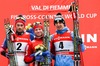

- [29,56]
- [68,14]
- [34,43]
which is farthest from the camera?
[68,14]

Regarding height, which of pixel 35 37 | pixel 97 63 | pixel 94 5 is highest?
pixel 94 5

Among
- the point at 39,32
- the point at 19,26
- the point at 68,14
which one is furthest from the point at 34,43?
the point at 68,14

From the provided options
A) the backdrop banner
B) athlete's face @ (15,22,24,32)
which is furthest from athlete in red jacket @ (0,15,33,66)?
the backdrop banner

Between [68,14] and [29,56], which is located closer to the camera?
[29,56]

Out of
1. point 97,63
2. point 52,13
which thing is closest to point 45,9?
point 52,13

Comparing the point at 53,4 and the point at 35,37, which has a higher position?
the point at 53,4

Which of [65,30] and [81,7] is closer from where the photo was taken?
[65,30]

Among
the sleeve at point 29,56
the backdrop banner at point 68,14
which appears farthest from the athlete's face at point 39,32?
the backdrop banner at point 68,14

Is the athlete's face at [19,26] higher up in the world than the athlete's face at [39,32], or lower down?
higher up

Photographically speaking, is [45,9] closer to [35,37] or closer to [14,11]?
[14,11]

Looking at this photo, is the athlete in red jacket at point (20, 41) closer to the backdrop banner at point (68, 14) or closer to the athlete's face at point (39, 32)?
the athlete's face at point (39, 32)

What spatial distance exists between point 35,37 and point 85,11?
2.05 m

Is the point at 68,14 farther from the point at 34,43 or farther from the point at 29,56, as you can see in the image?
the point at 29,56

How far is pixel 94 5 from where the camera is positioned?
848 centimetres
